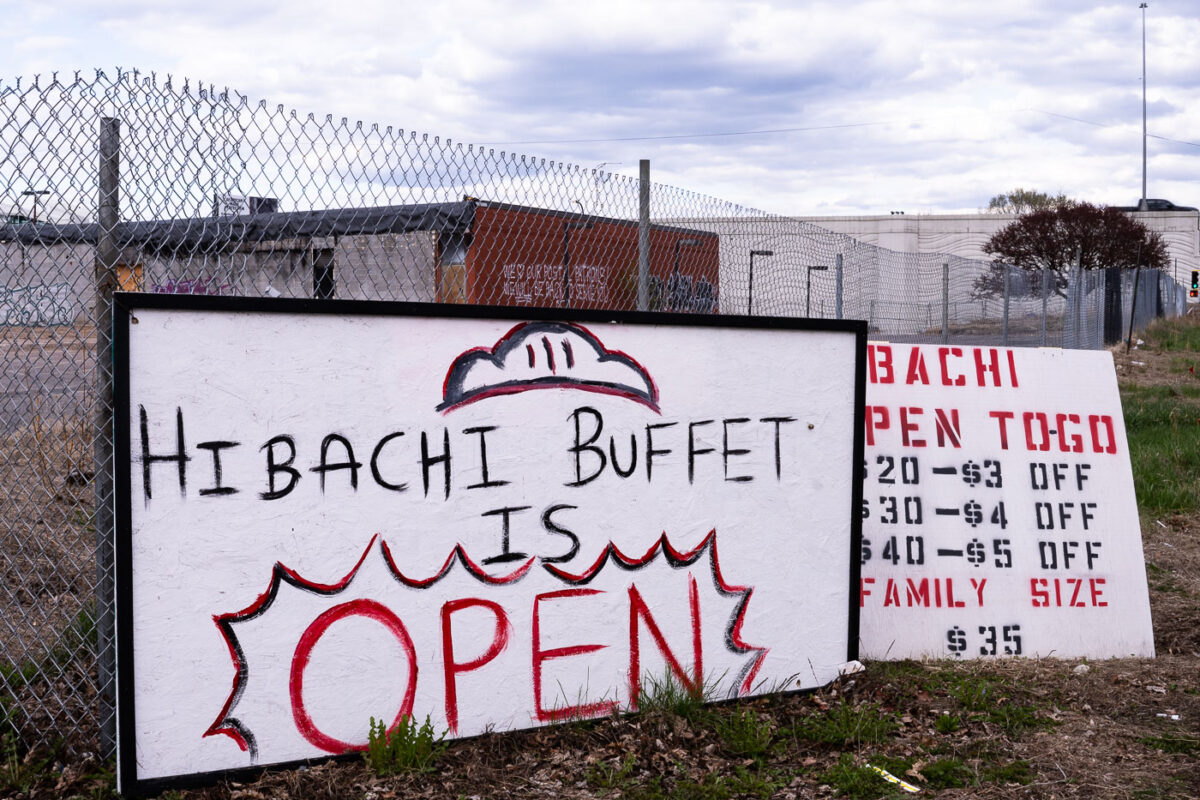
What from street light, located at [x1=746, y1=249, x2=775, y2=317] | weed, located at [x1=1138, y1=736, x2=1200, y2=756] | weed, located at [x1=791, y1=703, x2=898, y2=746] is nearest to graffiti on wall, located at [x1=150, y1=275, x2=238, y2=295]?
weed, located at [x1=791, y1=703, x2=898, y2=746]

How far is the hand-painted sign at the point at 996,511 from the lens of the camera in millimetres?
4711

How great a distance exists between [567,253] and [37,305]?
8.15 feet

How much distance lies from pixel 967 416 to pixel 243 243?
323 centimetres

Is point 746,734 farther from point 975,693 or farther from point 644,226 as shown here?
point 644,226

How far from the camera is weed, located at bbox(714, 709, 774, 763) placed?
363 centimetres

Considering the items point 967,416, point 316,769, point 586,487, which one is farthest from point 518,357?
point 967,416

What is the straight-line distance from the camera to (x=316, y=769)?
3.30 m

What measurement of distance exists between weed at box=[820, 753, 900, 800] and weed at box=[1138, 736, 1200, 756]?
106 cm

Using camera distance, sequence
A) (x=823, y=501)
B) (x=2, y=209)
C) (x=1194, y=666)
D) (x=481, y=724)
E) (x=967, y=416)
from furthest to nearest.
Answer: (x=967, y=416) → (x=1194, y=666) → (x=823, y=501) → (x=481, y=724) → (x=2, y=209)

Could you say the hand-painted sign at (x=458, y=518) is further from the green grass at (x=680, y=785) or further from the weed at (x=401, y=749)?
the green grass at (x=680, y=785)

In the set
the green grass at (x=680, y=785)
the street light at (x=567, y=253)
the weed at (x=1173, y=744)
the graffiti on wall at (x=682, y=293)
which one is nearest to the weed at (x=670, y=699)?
the green grass at (x=680, y=785)

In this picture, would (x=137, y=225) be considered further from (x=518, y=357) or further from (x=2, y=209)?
(x=518, y=357)

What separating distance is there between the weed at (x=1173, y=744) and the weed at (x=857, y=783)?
1059 mm

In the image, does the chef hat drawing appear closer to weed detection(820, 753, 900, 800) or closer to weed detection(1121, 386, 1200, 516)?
weed detection(820, 753, 900, 800)
